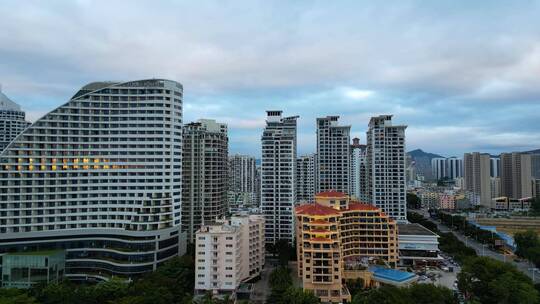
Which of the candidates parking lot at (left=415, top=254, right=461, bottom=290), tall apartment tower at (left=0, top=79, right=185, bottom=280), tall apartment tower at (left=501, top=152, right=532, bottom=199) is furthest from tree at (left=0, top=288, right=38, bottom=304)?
tall apartment tower at (left=501, top=152, right=532, bottom=199)

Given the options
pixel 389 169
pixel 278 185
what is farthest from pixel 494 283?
pixel 389 169

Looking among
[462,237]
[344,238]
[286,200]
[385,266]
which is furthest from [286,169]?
[462,237]

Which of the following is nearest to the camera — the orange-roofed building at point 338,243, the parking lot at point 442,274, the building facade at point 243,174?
the orange-roofed building at point 338,243

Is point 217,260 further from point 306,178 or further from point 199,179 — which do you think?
point 306,178

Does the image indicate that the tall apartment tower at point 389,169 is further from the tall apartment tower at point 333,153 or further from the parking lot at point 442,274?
the parking lot at point 442,274

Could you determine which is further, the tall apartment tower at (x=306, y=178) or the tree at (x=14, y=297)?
the tall apartment tower at (x=306, y=178)

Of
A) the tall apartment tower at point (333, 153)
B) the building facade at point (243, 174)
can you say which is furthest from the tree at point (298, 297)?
the building facade at point (243, 174)
